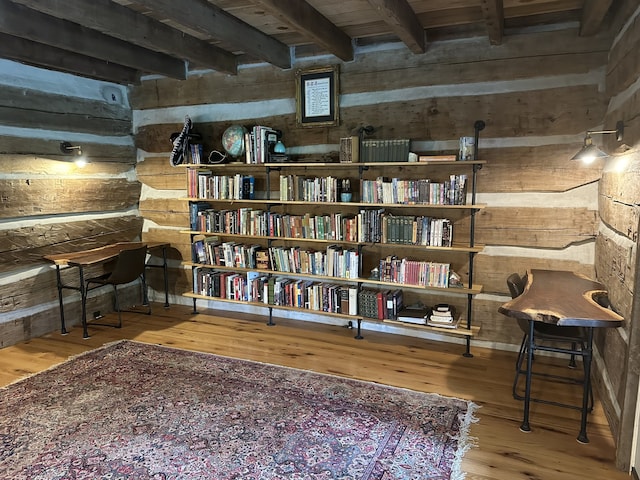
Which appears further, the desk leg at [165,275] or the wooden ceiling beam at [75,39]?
the desk leg at [165,275]

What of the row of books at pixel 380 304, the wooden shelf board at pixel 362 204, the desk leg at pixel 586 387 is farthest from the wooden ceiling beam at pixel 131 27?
the desk leg at pixel 586 387

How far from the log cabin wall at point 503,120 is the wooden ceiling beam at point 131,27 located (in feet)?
2.16

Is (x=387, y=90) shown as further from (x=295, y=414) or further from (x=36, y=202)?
(x=36, y=202)

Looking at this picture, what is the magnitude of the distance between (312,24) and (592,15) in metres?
1.80

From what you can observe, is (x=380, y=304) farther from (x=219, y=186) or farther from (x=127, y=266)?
(x=127, y=266)

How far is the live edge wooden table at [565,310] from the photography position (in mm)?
2236

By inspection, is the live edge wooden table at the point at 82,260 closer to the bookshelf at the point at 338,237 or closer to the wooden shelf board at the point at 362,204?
the bookshelf at the point at 338,237

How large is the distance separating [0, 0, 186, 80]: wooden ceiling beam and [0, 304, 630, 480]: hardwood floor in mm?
2437

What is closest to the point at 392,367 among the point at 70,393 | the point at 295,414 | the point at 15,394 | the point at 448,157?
the point at 295,414

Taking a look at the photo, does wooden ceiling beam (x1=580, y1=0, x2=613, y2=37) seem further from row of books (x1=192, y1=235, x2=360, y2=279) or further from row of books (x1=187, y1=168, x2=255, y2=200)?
row of books (x1=187, y1=168, x2=255, y2=200)

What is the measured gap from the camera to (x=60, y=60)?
3984 millimetres

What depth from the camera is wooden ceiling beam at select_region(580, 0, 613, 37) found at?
2693 mm

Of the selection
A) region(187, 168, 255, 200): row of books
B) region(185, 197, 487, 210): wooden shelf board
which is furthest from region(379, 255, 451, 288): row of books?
region(187, 168, 255, 200): row of books

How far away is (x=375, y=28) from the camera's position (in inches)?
143
